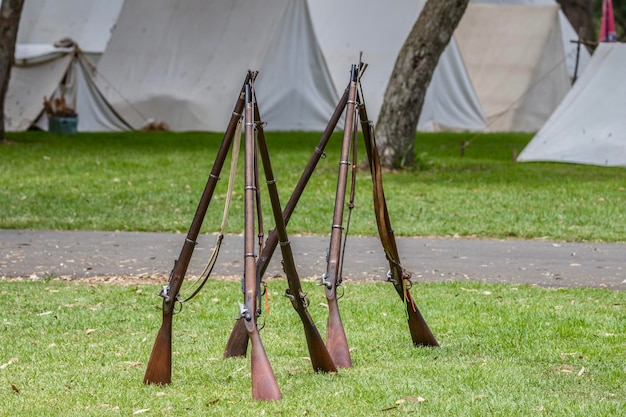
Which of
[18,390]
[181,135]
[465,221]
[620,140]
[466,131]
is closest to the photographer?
[18,390]

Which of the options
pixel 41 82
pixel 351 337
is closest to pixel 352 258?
pixel 351 337

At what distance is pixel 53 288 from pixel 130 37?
66.9ft

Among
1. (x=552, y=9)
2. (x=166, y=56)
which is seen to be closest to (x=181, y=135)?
(x=166, y=56)

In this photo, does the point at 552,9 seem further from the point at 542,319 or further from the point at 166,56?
the point at 542,319

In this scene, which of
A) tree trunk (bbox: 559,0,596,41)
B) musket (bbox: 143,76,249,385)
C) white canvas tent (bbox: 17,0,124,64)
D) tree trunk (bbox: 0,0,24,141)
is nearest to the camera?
musket (bbox: 143,76,249,385)

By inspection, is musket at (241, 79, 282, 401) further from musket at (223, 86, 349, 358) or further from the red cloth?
the red cloth

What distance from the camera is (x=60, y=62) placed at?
2659cm

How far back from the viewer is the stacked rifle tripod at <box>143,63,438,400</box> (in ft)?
16.9

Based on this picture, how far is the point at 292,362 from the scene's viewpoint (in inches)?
234

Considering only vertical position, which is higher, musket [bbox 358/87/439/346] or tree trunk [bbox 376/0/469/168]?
tree trunk [bbox 376/0/469/168]

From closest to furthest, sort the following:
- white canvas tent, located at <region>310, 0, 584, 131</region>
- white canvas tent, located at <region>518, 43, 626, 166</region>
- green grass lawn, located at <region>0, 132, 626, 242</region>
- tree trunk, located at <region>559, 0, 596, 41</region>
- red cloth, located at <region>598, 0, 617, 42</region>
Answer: green grass lawn, located at <region>0, 132, 626, 242</region> < white canvas tent, located at <region>518, 43, 626, 166</region> < white canvas tent, located at <region>310, 0, 584, 131</region> < red cloth, located at <region>598, 0, 617, 42</region> < tree trunk, located at <region>559, 0, 596, 41</region>

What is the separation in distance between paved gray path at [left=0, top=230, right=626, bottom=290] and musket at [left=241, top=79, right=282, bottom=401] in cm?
369

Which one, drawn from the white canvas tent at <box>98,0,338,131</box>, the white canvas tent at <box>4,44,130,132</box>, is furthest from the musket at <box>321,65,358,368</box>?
the white canvas tent at <box>4,44,130,132</box>

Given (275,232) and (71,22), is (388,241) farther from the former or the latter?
(71,22)
